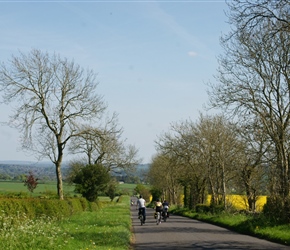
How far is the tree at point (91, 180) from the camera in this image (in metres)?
57.4

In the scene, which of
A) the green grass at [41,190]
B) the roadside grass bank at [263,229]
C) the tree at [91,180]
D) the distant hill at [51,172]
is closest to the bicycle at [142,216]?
the roadside grass bank at [263,229]

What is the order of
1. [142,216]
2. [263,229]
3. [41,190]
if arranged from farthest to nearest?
[41,190] < [142,216] < [263,229]

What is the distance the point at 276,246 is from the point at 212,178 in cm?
3671

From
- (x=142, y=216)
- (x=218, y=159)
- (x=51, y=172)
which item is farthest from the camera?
(x=51, y=172)

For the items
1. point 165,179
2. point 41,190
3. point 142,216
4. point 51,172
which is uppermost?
point 51,172

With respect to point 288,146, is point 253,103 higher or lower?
higher

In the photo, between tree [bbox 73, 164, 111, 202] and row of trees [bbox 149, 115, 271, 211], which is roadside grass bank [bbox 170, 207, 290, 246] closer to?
row of trees [bbox 149, 115, 271, 211]

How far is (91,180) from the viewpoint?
5731 centimetres

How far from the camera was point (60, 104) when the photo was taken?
45.2 metres

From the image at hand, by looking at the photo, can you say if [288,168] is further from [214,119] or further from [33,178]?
[33,178]

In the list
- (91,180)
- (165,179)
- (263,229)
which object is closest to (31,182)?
(165,179)

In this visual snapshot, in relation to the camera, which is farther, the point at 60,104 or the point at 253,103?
the point at 60,104

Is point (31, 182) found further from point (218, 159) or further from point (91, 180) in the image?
point (218, 159)

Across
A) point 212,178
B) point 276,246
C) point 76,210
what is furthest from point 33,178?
point 276,246
